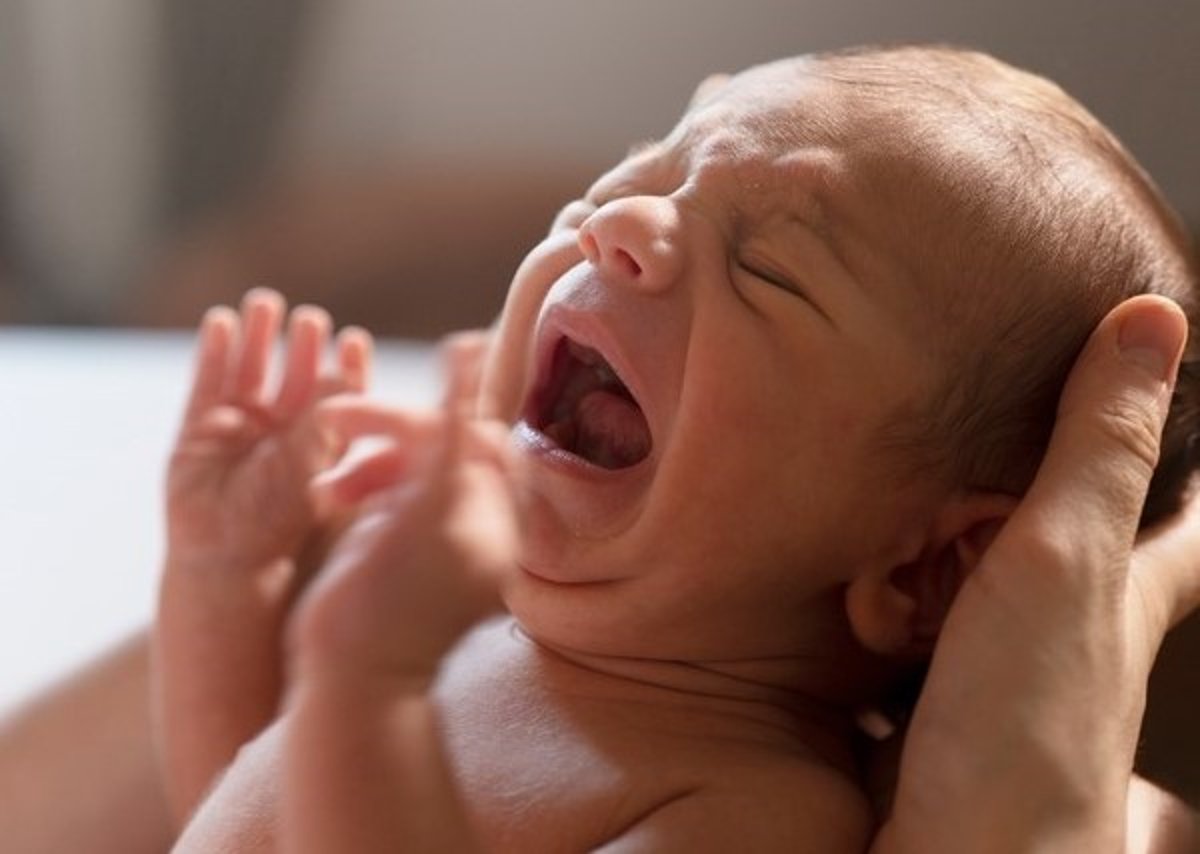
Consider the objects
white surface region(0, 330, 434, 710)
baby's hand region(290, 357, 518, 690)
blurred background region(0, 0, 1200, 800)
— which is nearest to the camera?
baby's hand region(290, 357, 518, 690)

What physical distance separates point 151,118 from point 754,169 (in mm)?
922

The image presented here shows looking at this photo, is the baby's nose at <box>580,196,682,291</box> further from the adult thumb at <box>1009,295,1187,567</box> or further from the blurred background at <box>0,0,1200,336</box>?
the blurred background at <box>0,0,1200,336</box>

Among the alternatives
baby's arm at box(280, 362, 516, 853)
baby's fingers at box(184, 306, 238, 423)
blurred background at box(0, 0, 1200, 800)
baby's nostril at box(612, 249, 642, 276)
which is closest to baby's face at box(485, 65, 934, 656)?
baby's nostril at box(612, 249, 642, 276)

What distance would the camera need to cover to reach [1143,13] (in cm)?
122

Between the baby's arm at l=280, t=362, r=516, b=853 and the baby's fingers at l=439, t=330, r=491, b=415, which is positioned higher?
the baby's fingers at l=439, t=330, r=491, b=415

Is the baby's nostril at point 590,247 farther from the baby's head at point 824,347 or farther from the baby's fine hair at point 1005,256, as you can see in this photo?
the baby's fine hair at point 1005,256

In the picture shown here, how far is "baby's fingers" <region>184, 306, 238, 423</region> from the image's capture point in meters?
0.95

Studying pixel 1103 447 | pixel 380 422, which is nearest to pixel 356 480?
pixel 380 422

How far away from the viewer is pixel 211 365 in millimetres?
951

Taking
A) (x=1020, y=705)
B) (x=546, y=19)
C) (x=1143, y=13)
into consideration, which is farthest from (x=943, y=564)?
(x=546, y=19)

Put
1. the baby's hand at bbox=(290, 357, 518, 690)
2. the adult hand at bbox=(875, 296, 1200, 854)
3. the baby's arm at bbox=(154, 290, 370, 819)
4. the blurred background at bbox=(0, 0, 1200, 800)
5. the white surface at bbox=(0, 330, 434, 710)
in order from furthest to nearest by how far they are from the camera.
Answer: the blurred background at bbox=(0, 0, 1200, 800) < the white surface at bbox=(0, 330, 434, 710) < the baby's arm at bbox=(154, 290, 370, 819) < the adult hand at bbox=(875, 296, 1200, 854) < the baby's hand at bbox=(290, 357, 518, 690)

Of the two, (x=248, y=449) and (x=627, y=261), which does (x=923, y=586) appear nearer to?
(x=627, y=261)

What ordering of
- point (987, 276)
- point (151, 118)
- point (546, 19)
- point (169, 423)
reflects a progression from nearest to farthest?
point (987, 276), point (169, 423), point (546, 19), point (151, 118)

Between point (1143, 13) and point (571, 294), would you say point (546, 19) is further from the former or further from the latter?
point (571, 294)
